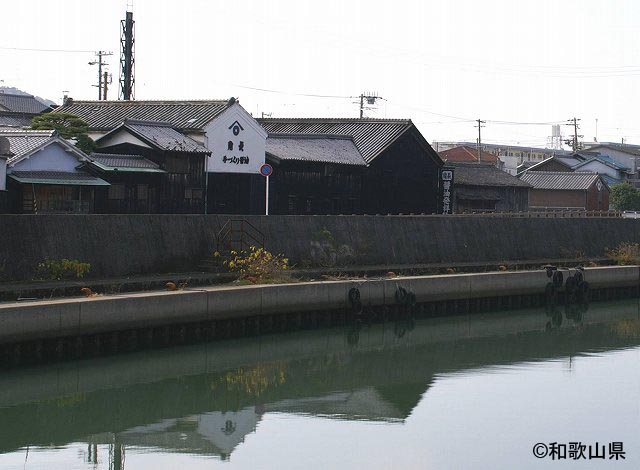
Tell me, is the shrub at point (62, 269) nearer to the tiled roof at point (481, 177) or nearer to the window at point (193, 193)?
the window at point (193, 193)

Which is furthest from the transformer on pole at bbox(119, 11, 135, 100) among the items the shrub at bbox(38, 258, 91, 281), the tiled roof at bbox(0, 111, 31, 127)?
the shrub at bbox(38, 258, 91, 281)

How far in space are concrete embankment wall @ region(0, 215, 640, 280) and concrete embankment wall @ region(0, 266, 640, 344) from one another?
7.67 feet

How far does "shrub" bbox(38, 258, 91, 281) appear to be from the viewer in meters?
23.7

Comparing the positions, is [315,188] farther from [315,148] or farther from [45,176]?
[45,176]

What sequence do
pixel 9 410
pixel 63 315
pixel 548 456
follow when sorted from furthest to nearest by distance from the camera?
pixel 63 315
pixel 9 410
pixel 548 456

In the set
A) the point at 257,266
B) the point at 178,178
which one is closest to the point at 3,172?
the point at 178,178

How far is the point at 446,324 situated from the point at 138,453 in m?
14.9

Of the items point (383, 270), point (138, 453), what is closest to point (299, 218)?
point (383, 270)

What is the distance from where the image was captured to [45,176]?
105 feet

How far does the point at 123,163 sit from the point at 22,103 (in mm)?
29444

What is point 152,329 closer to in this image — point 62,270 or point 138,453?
point 62,270

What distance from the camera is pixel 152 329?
23047 mm

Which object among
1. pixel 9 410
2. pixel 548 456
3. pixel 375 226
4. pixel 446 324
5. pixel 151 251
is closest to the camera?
pixel 548 456

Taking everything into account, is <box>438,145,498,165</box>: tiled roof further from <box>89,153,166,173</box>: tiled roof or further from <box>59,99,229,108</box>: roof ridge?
<box>89,153,166,173</box>: tiled roof
